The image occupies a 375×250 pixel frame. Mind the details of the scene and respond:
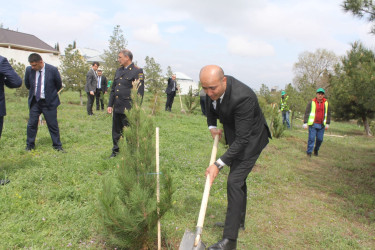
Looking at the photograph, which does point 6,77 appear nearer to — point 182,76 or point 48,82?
point 48,82

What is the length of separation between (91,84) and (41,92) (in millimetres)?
5697

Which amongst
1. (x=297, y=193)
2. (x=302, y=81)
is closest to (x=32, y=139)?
(x=297, y=193)

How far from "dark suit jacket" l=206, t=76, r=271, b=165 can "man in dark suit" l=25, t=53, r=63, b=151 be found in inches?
153

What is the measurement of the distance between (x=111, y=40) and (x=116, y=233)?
56.7ft

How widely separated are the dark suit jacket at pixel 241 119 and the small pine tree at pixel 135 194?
73cm

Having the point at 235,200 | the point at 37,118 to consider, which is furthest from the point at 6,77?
the point at 235,200

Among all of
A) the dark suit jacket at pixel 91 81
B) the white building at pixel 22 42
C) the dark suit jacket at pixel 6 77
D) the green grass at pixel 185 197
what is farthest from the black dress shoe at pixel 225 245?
the white building at pixel 22 42

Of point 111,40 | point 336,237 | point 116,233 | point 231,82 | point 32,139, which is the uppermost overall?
point 111,40

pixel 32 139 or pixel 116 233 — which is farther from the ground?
pixel 32 139

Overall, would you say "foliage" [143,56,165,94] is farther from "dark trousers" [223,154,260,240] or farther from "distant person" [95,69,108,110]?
"dark trousers" [223,154,260,240]

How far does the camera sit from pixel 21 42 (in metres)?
34.8

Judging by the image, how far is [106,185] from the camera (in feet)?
8.18

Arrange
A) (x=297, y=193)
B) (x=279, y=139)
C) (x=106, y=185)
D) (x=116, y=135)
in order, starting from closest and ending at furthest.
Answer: (x=106, y=185)
(x=297, y=193)
(x=116, y=135)
(x=279, y=139)

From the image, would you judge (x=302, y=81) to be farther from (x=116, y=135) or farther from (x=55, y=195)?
(x=55, y=195)
